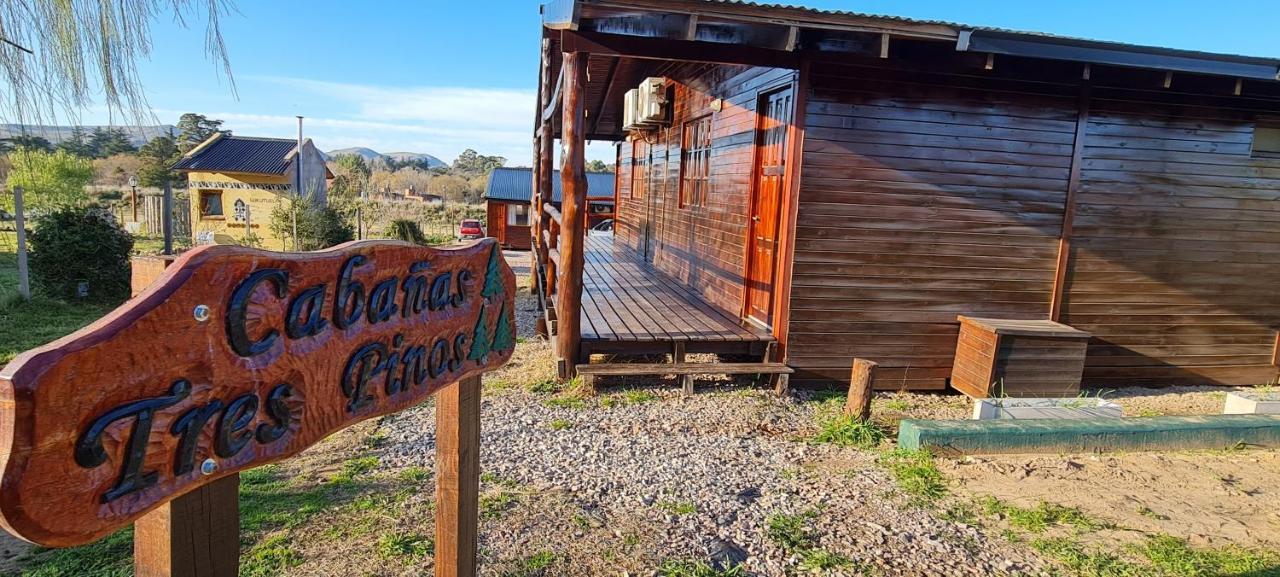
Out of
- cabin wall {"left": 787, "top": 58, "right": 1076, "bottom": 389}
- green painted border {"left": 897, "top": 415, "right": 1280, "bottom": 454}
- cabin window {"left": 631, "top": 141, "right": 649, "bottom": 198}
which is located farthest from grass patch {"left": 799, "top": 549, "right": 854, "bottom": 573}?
cabin window {"left": 631, "top": 141, "right": 649, "bottom": 198}

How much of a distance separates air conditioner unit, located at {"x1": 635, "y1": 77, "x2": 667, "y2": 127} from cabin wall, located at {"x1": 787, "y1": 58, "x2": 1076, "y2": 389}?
4149 millimetres

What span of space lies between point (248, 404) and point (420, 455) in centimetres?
329

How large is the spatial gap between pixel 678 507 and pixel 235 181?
28.0 m

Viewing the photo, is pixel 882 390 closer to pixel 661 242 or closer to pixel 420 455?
pixel 420 455

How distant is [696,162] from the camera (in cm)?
876

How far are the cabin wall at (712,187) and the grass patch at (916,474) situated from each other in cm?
263

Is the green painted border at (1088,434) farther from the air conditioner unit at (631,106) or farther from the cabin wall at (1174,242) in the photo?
the air conditioner unit at (631,106)

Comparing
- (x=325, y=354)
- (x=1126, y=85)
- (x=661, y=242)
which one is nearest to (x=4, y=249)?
(x=661, y=242)

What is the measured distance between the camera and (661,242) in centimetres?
1047

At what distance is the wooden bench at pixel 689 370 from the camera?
5609 mm

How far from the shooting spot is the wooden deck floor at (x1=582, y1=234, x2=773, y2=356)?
584cm

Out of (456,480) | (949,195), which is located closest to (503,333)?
(456,480)

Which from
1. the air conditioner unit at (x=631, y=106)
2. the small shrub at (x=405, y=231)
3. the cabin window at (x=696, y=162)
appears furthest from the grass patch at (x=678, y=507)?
the small shrub at (x=405, y=231)

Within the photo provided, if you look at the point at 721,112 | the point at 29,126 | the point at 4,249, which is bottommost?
the point at 4,249
